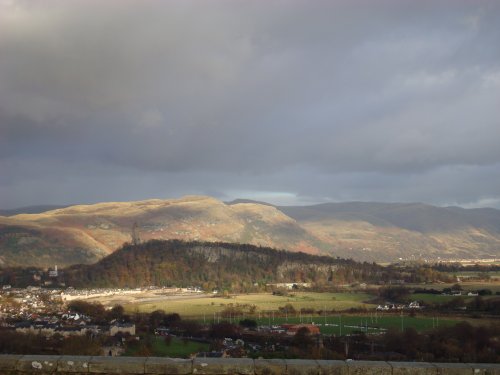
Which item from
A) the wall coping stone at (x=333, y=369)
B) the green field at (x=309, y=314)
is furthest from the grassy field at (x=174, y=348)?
the wall coping stone at (x=333, y=369)

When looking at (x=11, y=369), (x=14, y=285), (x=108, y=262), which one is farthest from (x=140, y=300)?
(x=11, y=369)

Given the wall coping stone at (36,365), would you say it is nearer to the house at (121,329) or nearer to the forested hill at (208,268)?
the house at (121,329)

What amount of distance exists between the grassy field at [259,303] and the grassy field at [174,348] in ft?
94.3

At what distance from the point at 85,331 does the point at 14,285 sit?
8392cm

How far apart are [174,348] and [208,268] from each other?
114902 millimetres

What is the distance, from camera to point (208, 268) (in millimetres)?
167625

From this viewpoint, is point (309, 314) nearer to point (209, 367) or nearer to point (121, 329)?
point (121, 329)

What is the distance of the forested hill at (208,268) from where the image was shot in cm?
15425

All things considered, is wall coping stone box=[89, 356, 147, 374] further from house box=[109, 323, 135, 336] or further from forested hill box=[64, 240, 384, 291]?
forested hill box=[64, 240, 384, 291]

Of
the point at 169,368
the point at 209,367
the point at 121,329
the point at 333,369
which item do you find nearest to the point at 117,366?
the point at 169,368

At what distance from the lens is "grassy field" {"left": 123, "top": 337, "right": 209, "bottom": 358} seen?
4769cm

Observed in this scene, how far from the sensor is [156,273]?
163m

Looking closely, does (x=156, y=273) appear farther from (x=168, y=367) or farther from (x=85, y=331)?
(x=168, y=367)

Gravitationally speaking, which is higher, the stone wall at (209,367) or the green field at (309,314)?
the stone wall at (209,367)
